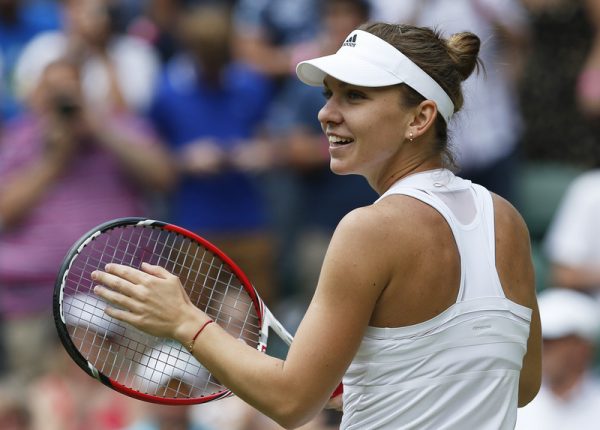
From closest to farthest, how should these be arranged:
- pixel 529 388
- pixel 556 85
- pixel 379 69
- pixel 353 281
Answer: pixel 353 281 < pixel 379 69 < pixel 529 388 < pixel 556 85

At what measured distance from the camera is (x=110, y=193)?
6.59 m

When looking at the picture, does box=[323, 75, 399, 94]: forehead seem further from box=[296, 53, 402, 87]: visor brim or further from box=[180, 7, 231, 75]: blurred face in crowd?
box=[180, 7, 231, 75]: blurred face in crowd

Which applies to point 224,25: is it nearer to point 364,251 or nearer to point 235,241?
point 235,241

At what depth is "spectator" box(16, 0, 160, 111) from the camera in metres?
7.06

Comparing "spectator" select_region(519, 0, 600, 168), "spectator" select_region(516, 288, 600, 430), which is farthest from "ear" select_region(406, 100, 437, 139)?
"spectator" select_region(519, 0, 600, 168)

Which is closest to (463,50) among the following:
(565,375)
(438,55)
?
(438,55)

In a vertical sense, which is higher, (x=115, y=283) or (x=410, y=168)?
(x=410, y=168)

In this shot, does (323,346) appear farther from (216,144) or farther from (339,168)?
(216,144)

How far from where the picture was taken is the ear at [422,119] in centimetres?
298

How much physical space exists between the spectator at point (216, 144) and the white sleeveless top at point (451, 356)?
3727 millimetres

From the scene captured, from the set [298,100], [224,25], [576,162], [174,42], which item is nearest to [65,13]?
[174,42]

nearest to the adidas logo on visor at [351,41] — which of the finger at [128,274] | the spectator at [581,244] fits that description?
the finger at [128,274]

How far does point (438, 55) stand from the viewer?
303cm

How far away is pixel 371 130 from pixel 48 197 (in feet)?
12.7
